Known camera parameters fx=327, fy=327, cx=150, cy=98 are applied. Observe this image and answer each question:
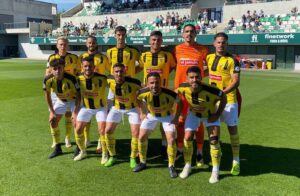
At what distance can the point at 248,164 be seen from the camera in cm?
565

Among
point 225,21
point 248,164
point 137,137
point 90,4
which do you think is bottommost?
point 248,164

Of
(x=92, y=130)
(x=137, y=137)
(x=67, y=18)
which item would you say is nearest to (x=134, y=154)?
(x=137, y=137)

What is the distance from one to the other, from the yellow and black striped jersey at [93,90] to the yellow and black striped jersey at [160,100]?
85 cm

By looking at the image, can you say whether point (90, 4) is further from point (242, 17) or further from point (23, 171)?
point (23, 171)

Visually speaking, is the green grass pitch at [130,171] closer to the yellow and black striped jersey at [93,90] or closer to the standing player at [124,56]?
the yellow and black striped jersey at [93,90]

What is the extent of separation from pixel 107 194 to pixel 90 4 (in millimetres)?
52380

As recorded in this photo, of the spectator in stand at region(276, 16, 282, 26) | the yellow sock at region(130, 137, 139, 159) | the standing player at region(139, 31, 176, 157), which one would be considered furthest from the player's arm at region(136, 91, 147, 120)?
the spectator in stand at region(276, 16, 282, 26)

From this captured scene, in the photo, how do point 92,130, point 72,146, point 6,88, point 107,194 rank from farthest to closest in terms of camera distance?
1. point 6,88
2. point 92,130
3. point 72,146
4. point 107,194

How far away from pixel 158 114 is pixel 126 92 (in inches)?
27.1

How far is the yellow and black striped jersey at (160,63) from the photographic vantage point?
583 cm

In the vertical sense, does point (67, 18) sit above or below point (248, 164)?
above

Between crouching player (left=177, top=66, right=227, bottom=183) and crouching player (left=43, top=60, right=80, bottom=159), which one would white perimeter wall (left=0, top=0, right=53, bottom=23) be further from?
crouching player (left=177, top=66, right=227, bottom=183)

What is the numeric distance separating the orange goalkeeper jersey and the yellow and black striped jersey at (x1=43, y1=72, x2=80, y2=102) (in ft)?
6.36

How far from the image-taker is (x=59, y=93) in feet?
20.3
